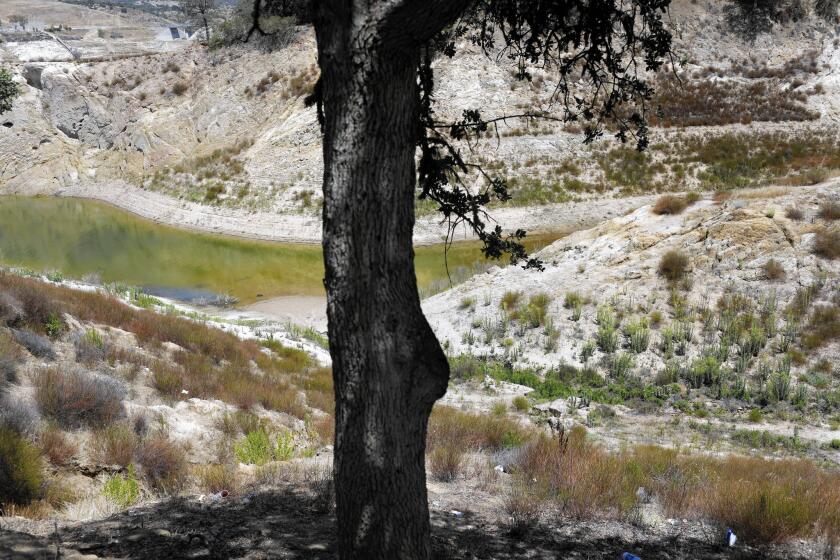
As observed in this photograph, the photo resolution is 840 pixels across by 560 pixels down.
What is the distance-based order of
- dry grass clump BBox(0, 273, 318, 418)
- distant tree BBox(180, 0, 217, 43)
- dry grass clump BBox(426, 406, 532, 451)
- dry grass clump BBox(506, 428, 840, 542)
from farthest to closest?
1. distant tree BBox(180, 0, 217, 43)
2. dry grass clump BBox(0, 273, 318, 418)
3. dry grass clump BBox(426, 406, 532, 451)
4. dry grass clump BBox(506, 428, 840, 542)

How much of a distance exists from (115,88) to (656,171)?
40667mm

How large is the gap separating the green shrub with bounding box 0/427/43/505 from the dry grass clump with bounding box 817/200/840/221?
1646 cm

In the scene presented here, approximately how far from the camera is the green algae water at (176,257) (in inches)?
943

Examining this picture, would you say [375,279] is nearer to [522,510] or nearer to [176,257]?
[522,510]

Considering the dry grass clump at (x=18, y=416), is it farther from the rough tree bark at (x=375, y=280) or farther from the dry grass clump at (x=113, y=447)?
the rough tree bark at (x=375, y=280)

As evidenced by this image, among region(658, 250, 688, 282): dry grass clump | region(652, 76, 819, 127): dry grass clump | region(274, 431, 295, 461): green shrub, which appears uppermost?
region(652, 76, 819, 127): dry grass clump

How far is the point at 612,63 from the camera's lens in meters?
5.01

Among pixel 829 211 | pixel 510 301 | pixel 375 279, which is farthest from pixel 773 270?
pixel 375 279

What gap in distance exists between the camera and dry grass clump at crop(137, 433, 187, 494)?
5479 millimetres

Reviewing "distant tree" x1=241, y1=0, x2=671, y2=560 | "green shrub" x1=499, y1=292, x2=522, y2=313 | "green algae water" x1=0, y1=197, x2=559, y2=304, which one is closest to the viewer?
"distant tree" x1=241, y1=0, x2=671, y2=560

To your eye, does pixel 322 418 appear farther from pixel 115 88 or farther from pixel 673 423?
pixel 115 88

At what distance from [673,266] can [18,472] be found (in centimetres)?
1426

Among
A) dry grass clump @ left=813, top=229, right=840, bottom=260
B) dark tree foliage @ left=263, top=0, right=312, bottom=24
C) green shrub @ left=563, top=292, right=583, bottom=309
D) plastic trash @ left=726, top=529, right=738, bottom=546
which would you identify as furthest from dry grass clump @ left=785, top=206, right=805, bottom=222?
dark tree foliage @ left=263, top=0, right=312, bottom=24

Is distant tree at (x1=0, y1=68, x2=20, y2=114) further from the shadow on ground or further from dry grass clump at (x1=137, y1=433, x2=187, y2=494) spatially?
the shadow on ground
